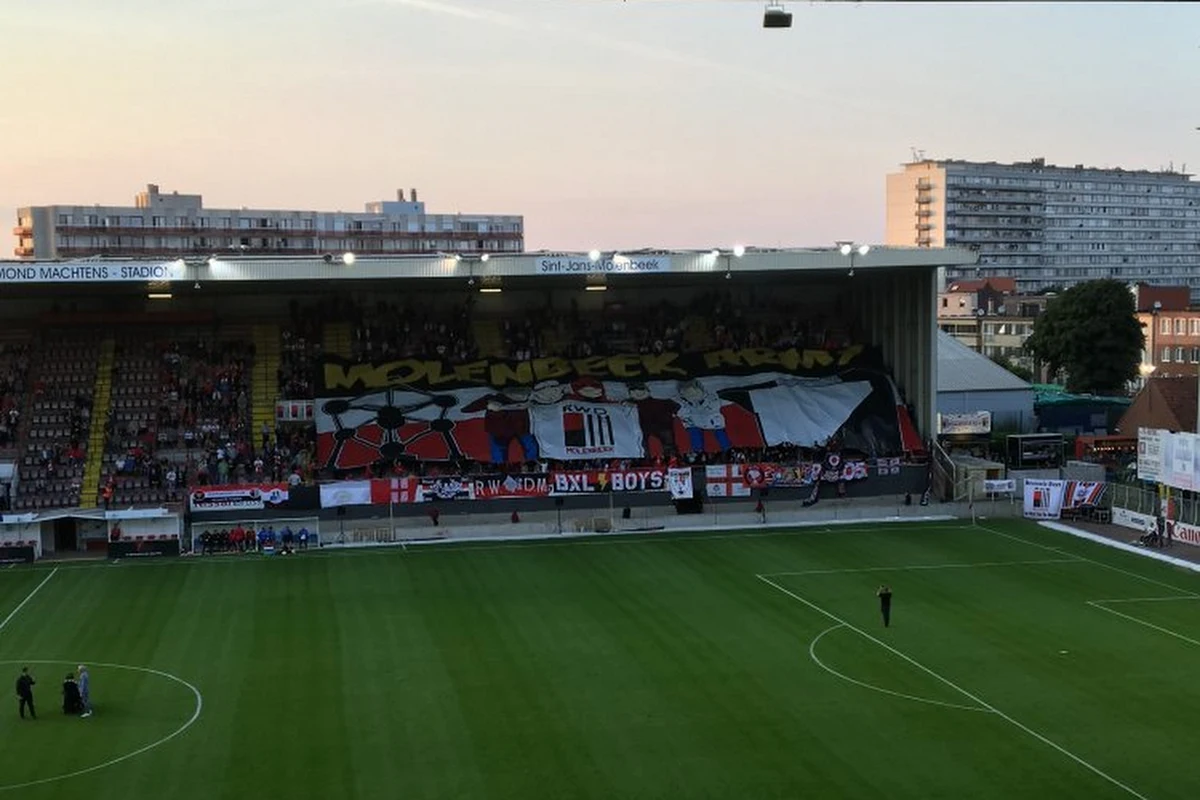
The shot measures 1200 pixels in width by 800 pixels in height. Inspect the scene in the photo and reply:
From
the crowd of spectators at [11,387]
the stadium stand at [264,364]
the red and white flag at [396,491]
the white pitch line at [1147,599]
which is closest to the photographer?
the white pitch line at [1147,599]

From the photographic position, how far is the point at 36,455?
4569 cm

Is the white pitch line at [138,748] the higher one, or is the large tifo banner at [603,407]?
the large tifo banner at [603,407]

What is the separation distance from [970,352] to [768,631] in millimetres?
47474

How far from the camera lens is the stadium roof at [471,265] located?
44.8m

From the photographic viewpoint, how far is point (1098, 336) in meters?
77.6

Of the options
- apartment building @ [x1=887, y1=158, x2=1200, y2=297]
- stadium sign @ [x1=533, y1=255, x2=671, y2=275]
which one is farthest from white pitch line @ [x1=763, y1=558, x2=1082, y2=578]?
apartment building @ [x1=887, y1=158, x2=1200, y2=297]

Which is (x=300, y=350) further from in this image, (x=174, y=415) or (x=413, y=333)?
(x=174, y=415)

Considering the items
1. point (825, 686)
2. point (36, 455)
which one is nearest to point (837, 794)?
point (825, 686)

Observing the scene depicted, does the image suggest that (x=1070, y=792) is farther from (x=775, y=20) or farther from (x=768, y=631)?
(x=775, y=20)

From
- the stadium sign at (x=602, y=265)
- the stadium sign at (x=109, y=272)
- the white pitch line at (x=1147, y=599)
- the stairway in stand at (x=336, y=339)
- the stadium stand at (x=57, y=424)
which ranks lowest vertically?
the white pitch line at (x=1147, y=599)

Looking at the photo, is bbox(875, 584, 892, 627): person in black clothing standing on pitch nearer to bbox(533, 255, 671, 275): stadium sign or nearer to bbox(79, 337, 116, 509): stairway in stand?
bbox(533, 255, 671, 275): stadium sign

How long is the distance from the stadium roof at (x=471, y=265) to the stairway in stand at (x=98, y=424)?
5.92 m

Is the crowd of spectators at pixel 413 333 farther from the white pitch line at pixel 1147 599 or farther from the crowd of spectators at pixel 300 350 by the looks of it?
the white pitch line at pixel 1147 599

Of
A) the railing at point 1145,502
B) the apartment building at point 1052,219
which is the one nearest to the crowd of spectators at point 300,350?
the railing at point 1145,502
